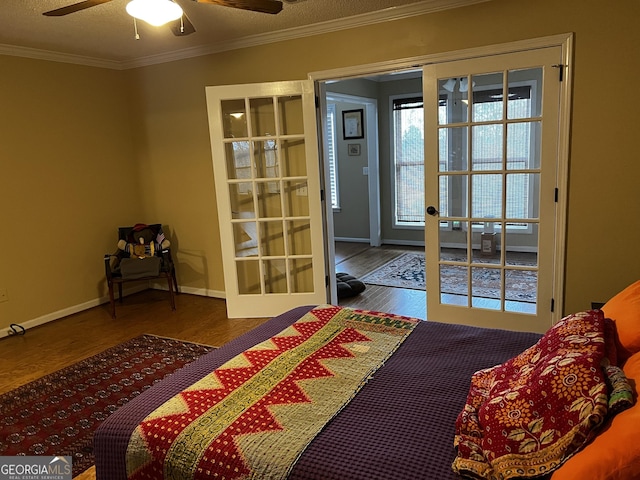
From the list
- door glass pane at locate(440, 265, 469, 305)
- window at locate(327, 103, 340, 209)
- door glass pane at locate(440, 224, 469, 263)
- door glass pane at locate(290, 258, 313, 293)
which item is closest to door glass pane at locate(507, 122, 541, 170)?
door glass pane at locate(440, 224, 469, 263)

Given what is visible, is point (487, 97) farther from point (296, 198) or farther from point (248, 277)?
point (248, 277)

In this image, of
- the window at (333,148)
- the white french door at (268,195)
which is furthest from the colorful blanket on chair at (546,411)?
the window at (333,148)

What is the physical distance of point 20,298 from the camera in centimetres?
409

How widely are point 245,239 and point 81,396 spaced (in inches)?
70.6

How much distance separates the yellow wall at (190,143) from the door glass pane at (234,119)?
1.02 ft

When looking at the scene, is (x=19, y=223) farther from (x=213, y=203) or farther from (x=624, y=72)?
(x=624, y=72)

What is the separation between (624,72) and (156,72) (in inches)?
153

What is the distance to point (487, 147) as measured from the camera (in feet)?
10.9

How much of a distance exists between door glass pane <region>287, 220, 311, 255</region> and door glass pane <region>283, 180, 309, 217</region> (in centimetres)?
8

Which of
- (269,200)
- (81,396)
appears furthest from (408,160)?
(81,396)

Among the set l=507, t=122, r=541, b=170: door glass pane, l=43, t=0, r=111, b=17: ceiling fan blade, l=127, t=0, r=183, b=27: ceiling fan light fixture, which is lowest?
l=507, t=122, r=541, b=170: door glass pane

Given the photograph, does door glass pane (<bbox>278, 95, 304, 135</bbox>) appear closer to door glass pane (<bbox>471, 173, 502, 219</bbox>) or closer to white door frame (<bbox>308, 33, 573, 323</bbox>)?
white door frame (<bbox>308, 33, 573, 323</bbox>)

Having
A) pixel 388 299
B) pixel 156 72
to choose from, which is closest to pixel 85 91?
pixel 156 72

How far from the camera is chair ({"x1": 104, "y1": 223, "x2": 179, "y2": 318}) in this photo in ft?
14.0
